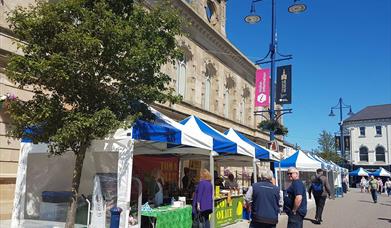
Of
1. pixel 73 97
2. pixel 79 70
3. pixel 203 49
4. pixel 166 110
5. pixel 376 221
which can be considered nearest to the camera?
pixel 79 70

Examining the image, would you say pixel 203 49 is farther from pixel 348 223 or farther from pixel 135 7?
pixel 135 7

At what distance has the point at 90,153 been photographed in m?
9.31

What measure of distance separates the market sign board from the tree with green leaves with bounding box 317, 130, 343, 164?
146ft

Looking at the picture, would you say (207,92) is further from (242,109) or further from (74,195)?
(74,195)

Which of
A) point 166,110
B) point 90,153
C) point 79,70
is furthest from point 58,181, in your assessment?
point 166,110

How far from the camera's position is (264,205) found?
7.55m

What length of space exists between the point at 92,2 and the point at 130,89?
5.84 feet

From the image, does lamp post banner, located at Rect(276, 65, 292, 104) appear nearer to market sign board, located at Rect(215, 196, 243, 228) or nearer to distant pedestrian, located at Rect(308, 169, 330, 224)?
distant pedestrian, located at Rect(308, 169, 330, 224)

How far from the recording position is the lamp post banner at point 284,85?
20984 mm

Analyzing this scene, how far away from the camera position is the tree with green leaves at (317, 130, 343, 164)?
183 feet

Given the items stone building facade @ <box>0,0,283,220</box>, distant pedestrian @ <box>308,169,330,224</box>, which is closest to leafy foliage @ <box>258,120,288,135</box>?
distant pedestrian @ <box>308,169,330,224</box>

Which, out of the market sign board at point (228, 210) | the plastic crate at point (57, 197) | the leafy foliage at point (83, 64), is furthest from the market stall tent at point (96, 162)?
the market sign board at point (228, 210)

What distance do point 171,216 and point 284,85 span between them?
13540 millimetres

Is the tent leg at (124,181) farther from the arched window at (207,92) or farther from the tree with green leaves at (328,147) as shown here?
the tree with green leaves at (328,147)
